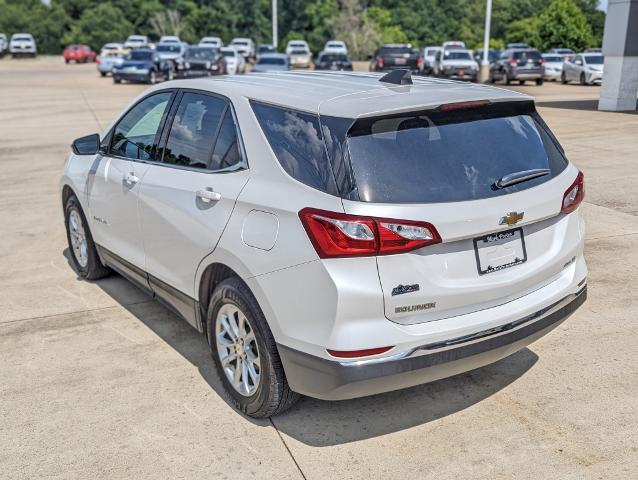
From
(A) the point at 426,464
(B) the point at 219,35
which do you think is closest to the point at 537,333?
(A) the point at 426,464

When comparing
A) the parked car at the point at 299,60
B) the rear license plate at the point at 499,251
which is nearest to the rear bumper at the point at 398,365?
the rear license plate at the point at 499,251

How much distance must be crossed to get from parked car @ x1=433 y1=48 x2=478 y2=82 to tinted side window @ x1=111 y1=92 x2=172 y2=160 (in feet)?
104

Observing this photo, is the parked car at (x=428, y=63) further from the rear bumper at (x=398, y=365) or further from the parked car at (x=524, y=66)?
the rear bumper at (x=398, y=365)

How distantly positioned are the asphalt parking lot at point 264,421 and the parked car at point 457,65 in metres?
30.4

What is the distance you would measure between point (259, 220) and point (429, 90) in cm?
112

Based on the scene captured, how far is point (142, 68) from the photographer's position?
34312 mm

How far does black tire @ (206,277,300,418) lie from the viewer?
3479 millimetres

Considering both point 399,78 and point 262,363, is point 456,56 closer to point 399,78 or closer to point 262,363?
point 399,78

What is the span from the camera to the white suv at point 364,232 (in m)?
3.12

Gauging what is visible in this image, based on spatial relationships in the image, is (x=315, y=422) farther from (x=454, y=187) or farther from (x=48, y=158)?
(x=48, y=158)

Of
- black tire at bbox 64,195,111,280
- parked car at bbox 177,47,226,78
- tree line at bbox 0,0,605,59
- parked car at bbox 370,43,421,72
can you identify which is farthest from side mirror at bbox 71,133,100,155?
tree line at bbox 0,0,605,59

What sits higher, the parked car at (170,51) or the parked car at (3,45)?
the parked car at (170,51)

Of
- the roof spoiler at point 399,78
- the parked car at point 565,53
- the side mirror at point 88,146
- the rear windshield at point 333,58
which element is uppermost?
the roof spoiler at point 399,78

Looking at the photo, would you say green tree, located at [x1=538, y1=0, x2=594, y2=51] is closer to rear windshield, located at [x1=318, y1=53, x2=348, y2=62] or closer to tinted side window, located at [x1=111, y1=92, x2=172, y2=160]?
rear windshield, located at [x1=318, y1=53, x2=348, y2=62]
